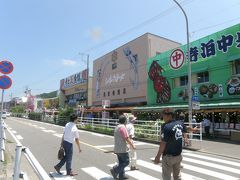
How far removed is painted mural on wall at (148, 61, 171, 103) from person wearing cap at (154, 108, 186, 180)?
2250 centimetres

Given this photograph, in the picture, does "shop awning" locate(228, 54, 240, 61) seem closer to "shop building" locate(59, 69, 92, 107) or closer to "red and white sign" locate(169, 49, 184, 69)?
"red and white sign" locate(169, 49, 184, 69)

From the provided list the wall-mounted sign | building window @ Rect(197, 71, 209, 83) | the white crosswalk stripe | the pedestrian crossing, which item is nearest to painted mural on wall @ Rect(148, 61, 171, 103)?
building window @ Rect(197, 71, 209, 83)

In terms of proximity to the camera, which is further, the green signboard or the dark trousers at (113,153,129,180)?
the green signboard

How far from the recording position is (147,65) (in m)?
32.7

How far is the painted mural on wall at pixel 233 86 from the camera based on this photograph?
20561 millimetres

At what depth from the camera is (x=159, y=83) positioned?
29.8m

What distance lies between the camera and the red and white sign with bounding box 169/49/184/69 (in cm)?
2647

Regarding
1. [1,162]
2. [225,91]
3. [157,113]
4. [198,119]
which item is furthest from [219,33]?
[1,162]

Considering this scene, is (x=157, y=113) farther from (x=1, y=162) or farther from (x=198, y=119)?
(x=1, y=162)

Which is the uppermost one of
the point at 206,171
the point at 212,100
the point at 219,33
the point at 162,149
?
the point at 219,33

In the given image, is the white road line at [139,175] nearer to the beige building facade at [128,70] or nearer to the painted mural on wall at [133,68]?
the beige building facade at [128,70]

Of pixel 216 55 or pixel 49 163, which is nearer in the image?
pixel 49 163

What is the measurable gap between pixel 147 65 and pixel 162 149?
27.5 meters

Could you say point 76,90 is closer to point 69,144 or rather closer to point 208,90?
point 208,90
